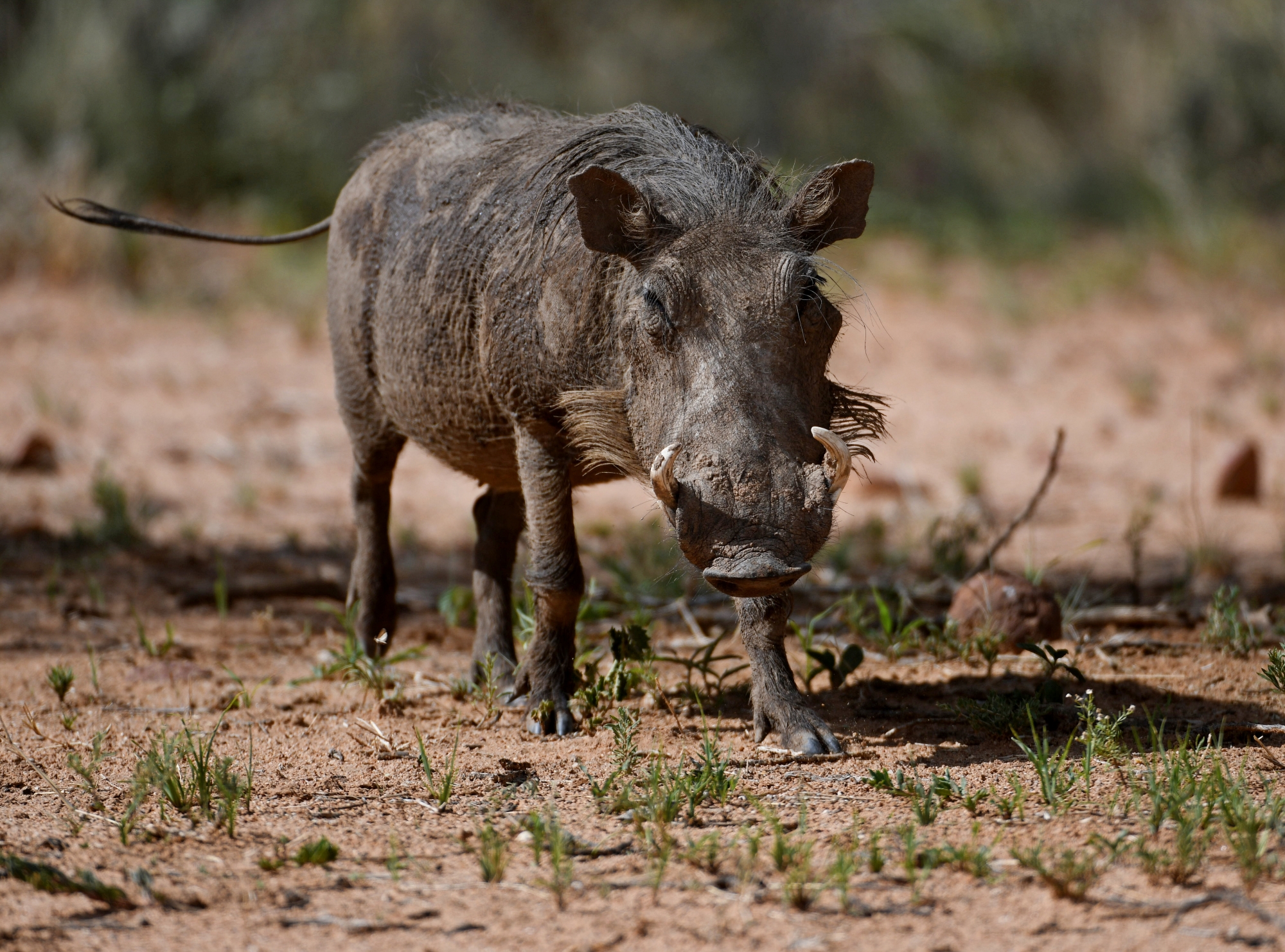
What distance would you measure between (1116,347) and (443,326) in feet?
19.4

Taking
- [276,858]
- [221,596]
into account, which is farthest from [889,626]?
[221,596]

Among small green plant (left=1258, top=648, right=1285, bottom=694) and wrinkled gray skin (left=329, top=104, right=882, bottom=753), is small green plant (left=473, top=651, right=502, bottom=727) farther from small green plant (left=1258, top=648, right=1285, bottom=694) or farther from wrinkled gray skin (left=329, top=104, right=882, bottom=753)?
small green plant (left=1258, top=648, right=1285, bottom=694)

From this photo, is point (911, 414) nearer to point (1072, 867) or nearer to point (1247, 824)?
point (1247, 824)

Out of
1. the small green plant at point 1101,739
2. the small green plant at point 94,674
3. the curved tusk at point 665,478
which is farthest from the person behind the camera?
the small green plant at point 94,674

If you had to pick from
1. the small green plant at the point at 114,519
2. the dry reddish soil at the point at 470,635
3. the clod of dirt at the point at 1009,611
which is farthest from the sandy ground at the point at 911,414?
the clod of dirt at the point at 1009,611

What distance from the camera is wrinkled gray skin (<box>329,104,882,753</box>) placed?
2766 mm

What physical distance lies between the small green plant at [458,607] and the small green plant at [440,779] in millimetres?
1311

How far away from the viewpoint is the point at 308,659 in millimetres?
4230

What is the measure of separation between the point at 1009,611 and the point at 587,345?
158 cm

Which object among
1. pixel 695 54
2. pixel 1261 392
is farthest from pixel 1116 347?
pixel 695 54

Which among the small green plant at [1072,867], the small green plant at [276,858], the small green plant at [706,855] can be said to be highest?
the small green plant at [276,858]

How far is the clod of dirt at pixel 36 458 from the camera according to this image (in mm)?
6371

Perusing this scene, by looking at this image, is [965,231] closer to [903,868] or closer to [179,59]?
[179,59]

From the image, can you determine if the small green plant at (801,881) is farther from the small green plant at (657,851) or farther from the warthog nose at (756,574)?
the warthog nose at (756,574)
